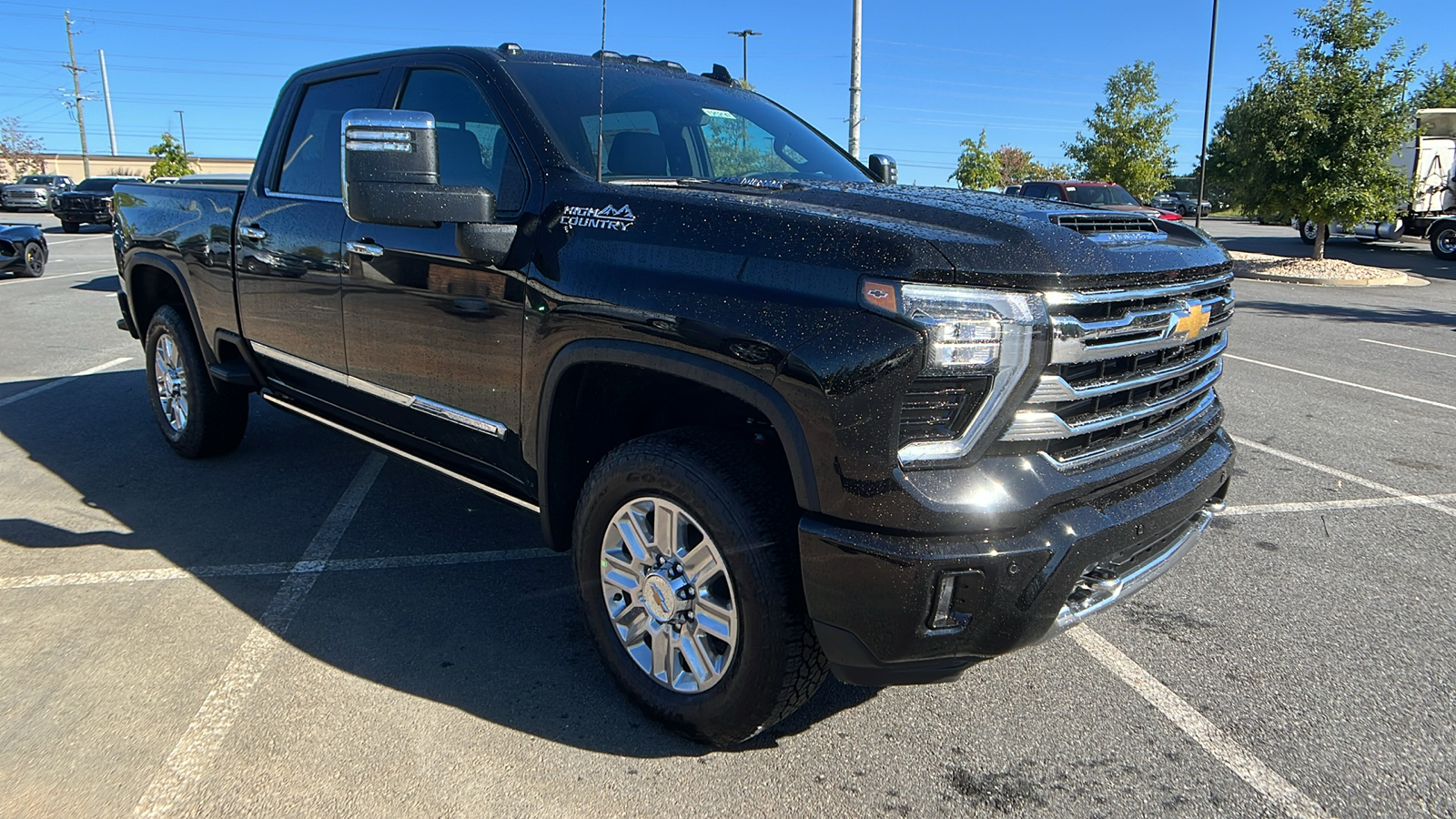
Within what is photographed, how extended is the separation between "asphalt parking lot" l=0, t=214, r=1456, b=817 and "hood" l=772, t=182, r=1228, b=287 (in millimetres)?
1365

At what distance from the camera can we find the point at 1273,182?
62.3 ft

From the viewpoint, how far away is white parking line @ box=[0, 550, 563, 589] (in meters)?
3.81

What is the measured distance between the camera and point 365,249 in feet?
11.7

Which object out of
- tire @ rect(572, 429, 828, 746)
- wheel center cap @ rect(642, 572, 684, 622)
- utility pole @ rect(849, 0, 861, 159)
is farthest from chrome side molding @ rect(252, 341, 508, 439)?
utility pole @ rect(849, 0, 861, 159)

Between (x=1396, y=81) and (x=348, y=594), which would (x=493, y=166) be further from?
(x=1396, y=81)

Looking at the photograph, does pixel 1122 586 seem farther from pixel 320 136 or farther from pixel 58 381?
pixel 58 381

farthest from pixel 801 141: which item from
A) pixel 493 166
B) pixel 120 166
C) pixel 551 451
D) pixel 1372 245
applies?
pixel 120 166

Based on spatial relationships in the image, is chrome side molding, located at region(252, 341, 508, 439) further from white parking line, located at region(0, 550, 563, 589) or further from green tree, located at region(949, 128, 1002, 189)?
green tree, located at region(949, 128, 1002, 189)

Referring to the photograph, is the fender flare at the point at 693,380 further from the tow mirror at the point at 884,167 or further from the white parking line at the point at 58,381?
the white parking line at the point at 58,381

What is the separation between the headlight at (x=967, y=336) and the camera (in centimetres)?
217

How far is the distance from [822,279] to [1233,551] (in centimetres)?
296

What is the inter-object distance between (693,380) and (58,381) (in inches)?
284

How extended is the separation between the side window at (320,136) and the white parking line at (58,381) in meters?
3.99

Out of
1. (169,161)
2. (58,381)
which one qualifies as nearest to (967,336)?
(58,381)
